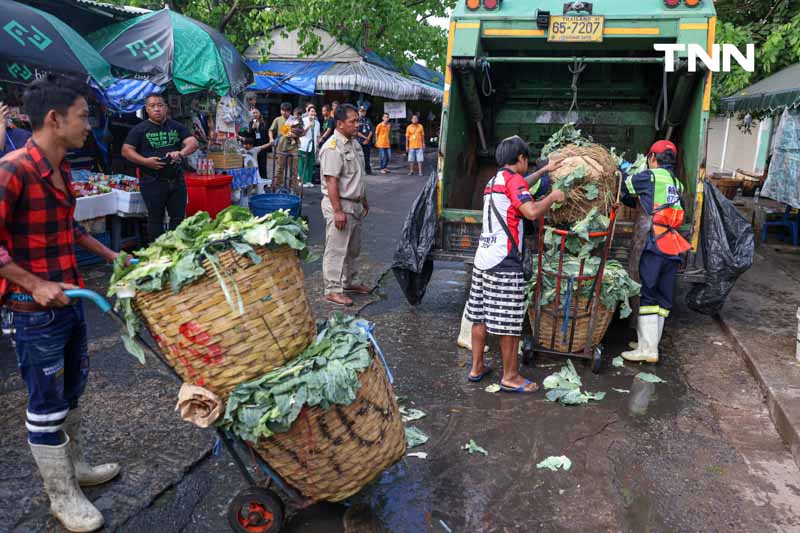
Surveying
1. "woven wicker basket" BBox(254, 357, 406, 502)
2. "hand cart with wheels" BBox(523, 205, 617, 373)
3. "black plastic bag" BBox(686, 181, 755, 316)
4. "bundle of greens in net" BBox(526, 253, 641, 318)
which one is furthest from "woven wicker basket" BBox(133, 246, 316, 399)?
"black plastic bag" BBox(686, 181, 755, 316)

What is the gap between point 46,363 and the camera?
2.63 metres

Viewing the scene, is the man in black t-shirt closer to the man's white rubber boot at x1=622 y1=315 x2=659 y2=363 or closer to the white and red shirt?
the white and red shirt

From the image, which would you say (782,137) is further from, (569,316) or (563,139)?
(569,316)

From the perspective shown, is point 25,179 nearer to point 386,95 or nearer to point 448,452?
point 448,452

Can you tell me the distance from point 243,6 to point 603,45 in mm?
10579

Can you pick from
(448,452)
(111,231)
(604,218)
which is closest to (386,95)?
(111,231)

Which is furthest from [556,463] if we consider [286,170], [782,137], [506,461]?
[286,170]

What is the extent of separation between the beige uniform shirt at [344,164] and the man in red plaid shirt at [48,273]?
10.2ft

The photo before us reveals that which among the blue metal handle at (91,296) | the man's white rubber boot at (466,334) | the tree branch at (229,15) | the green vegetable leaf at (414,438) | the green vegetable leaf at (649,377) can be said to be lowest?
the green vegetable leaf at (649,377)

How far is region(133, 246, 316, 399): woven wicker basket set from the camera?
2.27 metres

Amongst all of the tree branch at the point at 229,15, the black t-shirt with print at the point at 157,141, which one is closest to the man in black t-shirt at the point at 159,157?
the black t-shirt with print at the point at 157,141

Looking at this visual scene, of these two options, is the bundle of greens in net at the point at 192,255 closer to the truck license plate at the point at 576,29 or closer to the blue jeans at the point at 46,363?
the blue jeans at the point at 46,363

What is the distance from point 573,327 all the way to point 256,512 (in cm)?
274

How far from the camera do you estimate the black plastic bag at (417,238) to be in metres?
5.34
